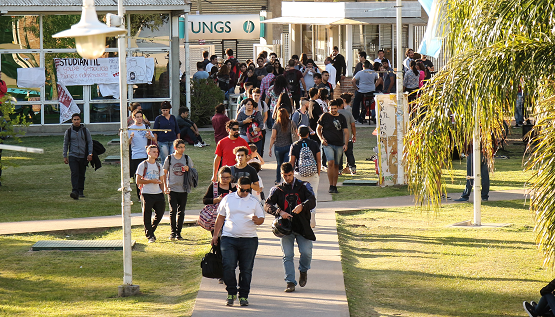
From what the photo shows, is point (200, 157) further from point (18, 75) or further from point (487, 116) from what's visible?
point (487, 116)

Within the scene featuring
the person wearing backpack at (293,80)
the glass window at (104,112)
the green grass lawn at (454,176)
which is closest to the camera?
the green grass lawn at (454,176)

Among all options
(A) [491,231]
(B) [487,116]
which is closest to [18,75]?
(A) [491,231]

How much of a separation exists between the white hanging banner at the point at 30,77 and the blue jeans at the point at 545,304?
19.6 metres

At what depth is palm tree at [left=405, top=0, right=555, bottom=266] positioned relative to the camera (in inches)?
284

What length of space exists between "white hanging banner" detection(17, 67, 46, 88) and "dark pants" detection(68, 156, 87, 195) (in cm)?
917

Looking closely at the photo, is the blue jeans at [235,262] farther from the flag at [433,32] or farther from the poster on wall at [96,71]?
the poster on wall at [96,71]

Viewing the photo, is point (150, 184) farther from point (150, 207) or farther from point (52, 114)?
point (52, 114)

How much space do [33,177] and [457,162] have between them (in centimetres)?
1079

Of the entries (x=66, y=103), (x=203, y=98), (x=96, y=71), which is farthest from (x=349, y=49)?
(x=66, y=103)

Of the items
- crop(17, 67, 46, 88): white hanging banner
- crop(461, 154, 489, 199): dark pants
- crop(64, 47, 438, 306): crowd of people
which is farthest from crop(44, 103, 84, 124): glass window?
crop(461, 154, 489, 199): dark pants

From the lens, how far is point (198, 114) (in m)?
25.0

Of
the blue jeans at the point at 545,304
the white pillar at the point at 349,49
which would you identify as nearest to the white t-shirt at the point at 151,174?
the blue jeans at the point at 545,304

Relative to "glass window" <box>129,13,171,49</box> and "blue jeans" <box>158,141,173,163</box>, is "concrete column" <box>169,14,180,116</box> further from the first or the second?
"blue jeans" <box>158,141,173,163</box>

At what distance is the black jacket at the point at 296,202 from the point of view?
8.81 m
